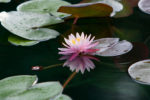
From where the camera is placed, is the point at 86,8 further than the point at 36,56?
Yes

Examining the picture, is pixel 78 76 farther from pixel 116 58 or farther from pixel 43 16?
pixel 43 16

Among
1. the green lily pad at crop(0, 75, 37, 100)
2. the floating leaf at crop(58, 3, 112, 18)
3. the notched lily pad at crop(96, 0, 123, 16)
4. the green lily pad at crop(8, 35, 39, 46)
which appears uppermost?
the floating leaf at crop(58, 3, 112, 18)

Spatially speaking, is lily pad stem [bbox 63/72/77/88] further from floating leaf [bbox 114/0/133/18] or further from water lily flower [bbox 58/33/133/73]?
floating leaf [bbox 114/0/133/18]

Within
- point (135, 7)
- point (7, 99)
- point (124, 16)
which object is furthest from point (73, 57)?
point (135, 7)

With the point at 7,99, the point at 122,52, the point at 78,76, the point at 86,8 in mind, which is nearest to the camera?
the point at 7,99

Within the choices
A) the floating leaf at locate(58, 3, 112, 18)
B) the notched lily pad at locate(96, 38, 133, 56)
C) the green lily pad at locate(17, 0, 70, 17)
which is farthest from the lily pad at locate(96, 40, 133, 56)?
the green lily pad at locate(17, 0, 70, 17)

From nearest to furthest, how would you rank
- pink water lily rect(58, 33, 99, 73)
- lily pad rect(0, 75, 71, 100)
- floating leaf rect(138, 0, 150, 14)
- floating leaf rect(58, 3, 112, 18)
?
1. lily pad rect(0, 75, 71, 100)
2. pink water lily rect(58, 33, 99, 73)
3. floating leaf rect(58, 3, 112, 18)
4. floating leaf rect(138, 0, 150, 14)

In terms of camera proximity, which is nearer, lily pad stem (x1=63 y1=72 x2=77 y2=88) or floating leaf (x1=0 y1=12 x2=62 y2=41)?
lily pad stem (x1=63 y1=72 x2=77 y2=88)
